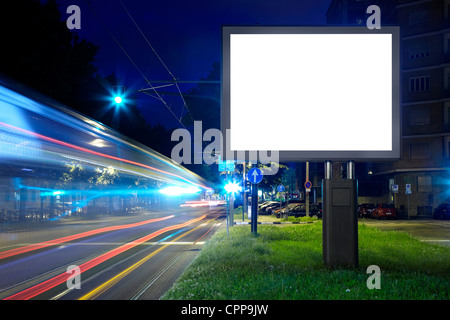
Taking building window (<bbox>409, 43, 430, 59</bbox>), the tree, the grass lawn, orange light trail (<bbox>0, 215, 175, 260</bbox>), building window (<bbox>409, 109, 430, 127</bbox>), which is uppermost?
building window (<bbox>409, 43, 430, 59</bbox>)

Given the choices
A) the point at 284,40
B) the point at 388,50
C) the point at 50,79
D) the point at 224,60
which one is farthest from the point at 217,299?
the point at 50,79

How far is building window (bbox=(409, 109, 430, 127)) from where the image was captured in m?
43.4

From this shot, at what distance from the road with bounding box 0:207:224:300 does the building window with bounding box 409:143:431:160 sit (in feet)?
114

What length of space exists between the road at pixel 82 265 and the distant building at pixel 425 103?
34562 millimetres

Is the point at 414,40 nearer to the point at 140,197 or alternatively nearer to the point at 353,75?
the point at 140,197

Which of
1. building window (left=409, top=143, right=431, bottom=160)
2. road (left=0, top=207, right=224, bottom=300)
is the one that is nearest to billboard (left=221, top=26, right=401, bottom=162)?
road (left=0, top=207, right=224, bottom=300)

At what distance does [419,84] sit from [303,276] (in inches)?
1673

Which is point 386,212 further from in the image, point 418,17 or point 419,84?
point 418,17

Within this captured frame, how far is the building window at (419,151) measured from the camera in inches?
1708

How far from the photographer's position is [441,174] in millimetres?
42656

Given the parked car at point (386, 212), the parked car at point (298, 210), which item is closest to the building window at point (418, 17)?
the parked car at point (386, 212)

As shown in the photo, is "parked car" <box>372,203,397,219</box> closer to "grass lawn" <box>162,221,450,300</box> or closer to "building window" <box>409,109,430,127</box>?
"building window" <box>409,109,430,127</box>
